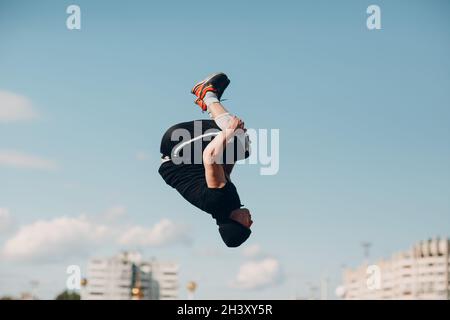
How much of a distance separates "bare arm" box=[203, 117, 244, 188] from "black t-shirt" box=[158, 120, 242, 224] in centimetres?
31

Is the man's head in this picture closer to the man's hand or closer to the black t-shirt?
the black t-shirt

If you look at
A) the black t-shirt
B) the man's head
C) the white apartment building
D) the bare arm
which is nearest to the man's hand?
the bare arm

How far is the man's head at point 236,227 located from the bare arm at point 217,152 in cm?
107

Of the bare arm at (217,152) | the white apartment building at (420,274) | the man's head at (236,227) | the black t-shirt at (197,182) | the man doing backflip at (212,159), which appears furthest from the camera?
the white apartment building at (420,274)

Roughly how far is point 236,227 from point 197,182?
4.57 feet

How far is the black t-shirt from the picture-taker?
683 inches

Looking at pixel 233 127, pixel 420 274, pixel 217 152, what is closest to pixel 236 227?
pixel 217 152

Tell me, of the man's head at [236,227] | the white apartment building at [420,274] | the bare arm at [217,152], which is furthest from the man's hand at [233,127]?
the white apartment building at [420,274]

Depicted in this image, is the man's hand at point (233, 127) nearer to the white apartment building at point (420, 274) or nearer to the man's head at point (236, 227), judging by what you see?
the man's head at point (236, 227)

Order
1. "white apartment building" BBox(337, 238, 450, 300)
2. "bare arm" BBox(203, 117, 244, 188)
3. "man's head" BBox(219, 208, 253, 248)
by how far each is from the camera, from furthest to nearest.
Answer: "white apartment building" BBox(337, 238, 450, 300) → "man's head" BBox(219, 208, 253, 248) → "bare arm" BBox(203, 117, 244, 188)

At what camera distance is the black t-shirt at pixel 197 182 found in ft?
57.0

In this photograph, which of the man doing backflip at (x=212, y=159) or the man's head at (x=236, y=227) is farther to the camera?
the man's head at (x=236, y=227)

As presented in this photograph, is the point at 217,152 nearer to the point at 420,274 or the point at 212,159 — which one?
the point at 212,159
